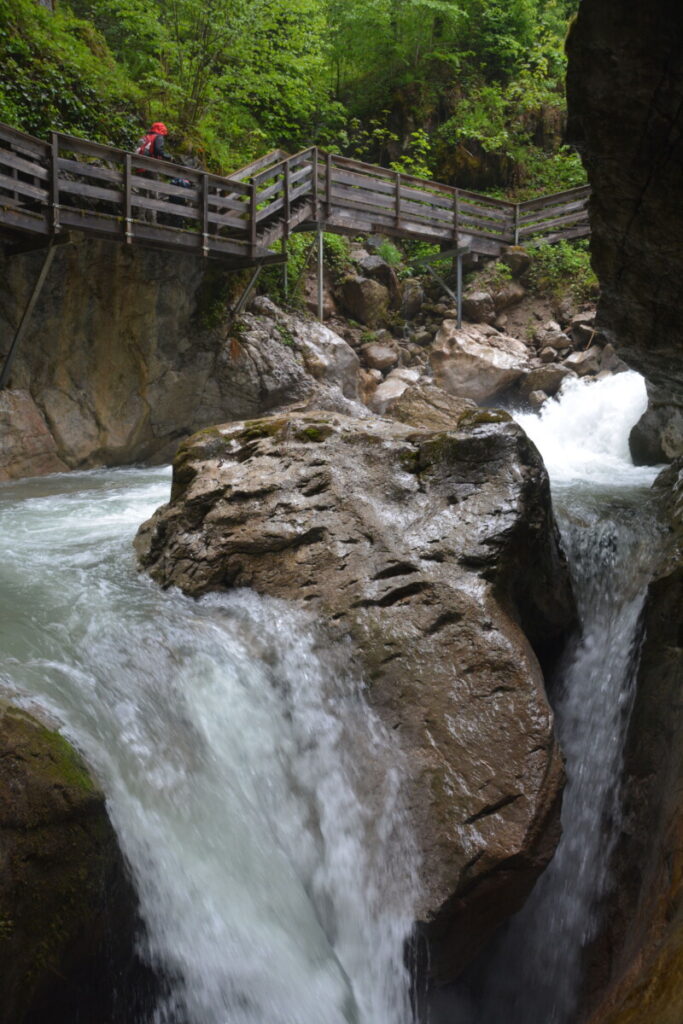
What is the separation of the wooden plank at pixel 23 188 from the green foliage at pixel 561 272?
1284 cm

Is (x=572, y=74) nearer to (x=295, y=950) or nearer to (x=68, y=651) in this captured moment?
(x=68, y=651)

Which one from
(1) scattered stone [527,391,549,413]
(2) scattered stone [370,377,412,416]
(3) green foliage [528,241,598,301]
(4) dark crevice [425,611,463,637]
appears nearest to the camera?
(4) dark crevice [425,611,463,637]

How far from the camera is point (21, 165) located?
8.92 m

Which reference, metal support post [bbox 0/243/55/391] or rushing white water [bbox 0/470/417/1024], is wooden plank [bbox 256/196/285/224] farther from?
rushing white water [bbox 0/470/417/1024]

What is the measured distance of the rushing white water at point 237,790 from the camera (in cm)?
292

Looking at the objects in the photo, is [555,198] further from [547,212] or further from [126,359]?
[126,359]

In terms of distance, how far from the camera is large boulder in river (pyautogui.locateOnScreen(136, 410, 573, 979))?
3475 mm

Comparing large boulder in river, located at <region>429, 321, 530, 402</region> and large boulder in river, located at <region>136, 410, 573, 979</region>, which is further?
large boulder in river, located at <region>429, 321, 530, 402</region>

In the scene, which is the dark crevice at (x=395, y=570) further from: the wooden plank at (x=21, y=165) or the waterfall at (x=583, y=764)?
the wooden plank at (x=21, y=165)

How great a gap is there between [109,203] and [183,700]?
359 inches

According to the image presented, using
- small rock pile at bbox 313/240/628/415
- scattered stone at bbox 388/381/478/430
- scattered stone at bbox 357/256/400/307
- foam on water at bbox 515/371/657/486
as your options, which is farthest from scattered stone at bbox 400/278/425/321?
scattered stone at bbox 388/381/478/430

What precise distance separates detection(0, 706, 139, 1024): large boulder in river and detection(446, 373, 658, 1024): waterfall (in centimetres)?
188

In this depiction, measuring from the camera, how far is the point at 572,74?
339cm

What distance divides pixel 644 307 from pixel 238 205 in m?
8.61
